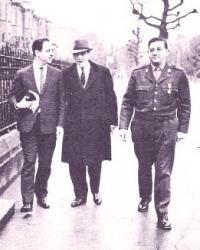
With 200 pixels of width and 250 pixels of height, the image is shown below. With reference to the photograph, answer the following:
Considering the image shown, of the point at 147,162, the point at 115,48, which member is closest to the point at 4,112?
the point at 147,162

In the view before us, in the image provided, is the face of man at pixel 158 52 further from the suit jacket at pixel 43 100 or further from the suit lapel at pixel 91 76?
the suit jacket at pixel 43 100

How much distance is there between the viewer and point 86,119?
279 inches

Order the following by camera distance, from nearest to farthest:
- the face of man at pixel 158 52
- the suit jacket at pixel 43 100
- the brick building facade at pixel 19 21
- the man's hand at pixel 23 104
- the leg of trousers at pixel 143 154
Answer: the face of man at pixel 158 52
the leg of trousers at pixel 143 154
the man's hand at pixel 23 104
the suit jacket at pixel 43 100
the brick building facade at pixel 19 21

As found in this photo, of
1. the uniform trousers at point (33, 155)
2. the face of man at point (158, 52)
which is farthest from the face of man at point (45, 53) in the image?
the face of man at point (158, 52)

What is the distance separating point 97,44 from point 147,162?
108m

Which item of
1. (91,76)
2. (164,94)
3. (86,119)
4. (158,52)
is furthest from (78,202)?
(158,52)

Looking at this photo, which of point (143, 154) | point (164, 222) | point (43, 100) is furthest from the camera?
point (43, 100)

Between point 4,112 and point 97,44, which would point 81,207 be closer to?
point 4,112

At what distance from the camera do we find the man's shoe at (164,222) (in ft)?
19.7

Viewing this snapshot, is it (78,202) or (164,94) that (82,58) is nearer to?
(164,94)

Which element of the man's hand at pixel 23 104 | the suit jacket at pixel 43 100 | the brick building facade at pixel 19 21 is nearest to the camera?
the man's hand at pixel 23 104

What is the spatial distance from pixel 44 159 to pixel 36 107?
683mm

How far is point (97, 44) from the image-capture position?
11369 centimetres

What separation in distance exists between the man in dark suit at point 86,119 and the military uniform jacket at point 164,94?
694mm
